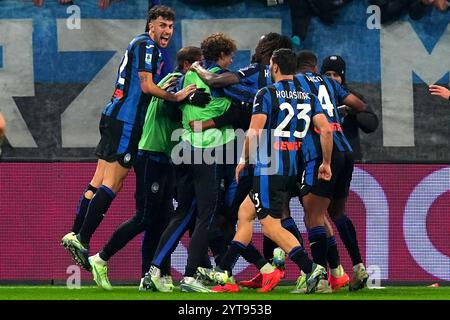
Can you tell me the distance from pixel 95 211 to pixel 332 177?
1.99 m

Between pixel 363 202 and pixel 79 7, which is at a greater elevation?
pixel 79 7

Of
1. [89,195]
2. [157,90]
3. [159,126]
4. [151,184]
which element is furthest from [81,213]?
[157,90]

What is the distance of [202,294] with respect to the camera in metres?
10.6

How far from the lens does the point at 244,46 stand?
51.8 feet

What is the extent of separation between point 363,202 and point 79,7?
4.57m

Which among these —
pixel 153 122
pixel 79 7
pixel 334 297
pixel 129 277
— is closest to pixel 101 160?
pixel 153 122

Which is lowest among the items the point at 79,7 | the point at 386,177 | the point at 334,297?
the point at 334,297

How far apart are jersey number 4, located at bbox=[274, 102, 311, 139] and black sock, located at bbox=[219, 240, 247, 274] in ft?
3.31

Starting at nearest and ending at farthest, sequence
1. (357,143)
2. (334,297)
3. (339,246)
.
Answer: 1. (334,297)
2. (357,143)
3. (339,246)

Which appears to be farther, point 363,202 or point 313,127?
point 363,202

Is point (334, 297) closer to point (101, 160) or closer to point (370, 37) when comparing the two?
point (101, 160)

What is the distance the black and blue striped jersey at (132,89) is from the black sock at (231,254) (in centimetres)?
138

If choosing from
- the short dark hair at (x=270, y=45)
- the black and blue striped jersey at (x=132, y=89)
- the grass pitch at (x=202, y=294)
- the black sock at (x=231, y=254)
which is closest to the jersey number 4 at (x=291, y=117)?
the short dark hair at (x=270, y=45)

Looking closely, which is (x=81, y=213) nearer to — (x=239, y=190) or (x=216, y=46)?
(x=239, y=190)
